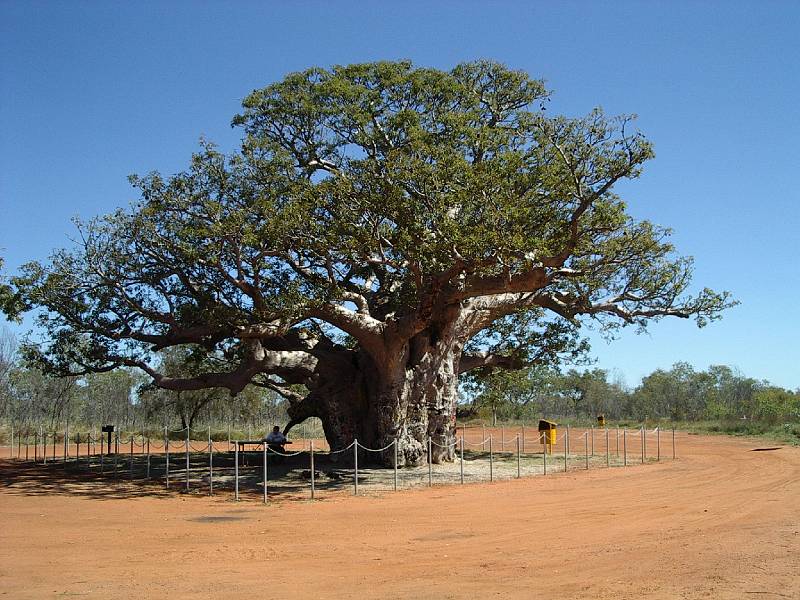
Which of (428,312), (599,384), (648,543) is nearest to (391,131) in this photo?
(428,312)

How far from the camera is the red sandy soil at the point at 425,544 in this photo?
8281mm

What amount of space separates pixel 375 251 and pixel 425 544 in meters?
10.2

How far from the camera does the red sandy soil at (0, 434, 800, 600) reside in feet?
27.2

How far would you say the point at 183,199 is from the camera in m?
19.3

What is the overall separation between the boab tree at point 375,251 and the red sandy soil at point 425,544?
5.12 metres

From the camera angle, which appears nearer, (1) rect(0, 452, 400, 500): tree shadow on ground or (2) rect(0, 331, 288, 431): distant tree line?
(1) rect(0, 452, 400, 500): tree shadow on ground

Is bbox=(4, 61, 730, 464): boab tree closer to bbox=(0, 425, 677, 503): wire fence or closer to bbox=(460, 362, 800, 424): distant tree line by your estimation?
bbox=(0, 425, 677, 503): wire fence

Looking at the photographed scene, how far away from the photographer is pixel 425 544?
11.0m

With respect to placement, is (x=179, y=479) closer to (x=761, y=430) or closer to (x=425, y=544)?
(x=425, y=544)

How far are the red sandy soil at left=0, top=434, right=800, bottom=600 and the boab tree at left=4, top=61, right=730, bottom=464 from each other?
202 inches

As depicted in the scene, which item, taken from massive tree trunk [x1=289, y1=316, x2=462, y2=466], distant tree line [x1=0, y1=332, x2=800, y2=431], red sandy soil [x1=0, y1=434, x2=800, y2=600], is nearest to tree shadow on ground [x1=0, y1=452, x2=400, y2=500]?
red sandy soil [x1=0, y1=434, x2=800, y2=600]

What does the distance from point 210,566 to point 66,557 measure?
2217mm

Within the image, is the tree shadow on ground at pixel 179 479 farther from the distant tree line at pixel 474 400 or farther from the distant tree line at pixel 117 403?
the distant tree line at pixel 117 403

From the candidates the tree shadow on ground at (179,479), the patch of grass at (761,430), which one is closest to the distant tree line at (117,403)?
the tree shadow on ground at (179,479)
